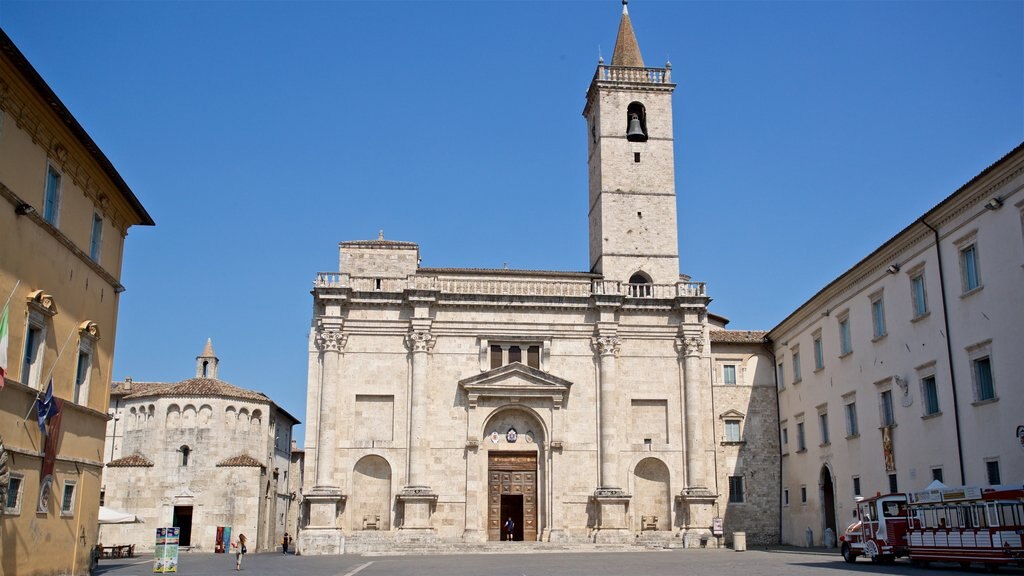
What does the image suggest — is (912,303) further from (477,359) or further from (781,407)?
(477,359)

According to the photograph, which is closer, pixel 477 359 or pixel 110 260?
pixel 110 260

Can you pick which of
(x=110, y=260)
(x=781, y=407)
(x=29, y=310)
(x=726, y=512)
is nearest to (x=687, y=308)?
(x=781, y=407)

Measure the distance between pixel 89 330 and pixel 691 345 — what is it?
25916 millimetres

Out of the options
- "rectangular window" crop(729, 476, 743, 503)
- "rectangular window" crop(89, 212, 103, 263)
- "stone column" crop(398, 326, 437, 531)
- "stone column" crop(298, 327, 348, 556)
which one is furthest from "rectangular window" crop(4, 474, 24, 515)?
"rectangular window" crop(729, 476, 743, 503)

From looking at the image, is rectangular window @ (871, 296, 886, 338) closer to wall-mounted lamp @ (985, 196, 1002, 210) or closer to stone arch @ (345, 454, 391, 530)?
wall-mounted lamp @ (985, 196, 1002, 210)

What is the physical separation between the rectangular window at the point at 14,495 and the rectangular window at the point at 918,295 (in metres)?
25.4

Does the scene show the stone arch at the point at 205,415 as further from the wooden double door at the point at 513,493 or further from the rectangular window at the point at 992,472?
the rectangular window at the point at 992,472

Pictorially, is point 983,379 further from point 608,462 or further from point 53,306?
point 53,306

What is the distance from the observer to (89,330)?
874 inches

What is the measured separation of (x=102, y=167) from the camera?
880 inches

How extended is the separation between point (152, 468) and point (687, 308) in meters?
29.0

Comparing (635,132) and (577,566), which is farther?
(635,132)

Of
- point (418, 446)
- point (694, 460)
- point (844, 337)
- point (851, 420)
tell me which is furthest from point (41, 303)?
point (844, 337)

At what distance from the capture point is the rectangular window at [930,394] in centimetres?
2839
